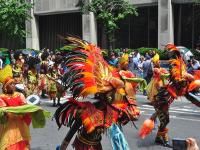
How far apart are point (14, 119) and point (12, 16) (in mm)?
27154

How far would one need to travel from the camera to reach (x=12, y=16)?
33.1m

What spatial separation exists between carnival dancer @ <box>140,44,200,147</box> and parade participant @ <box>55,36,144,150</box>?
9.19 ft

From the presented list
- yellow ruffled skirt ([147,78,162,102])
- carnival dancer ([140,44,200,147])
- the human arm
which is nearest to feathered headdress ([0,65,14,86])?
the human arm

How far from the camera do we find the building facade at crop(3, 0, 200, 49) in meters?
30.0

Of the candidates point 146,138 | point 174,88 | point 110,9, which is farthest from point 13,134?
point 110,9

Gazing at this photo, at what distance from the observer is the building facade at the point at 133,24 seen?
30.0m

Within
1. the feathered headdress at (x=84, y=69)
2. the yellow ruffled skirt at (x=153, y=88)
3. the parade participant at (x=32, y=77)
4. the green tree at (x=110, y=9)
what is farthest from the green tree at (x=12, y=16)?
the feathered headdress at (x=84, y=69)

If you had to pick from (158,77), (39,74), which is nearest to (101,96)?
(158,77)

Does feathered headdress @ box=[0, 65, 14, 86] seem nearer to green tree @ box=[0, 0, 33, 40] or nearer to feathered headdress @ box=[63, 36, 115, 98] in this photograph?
feathered headdress @ box=[63, 36, 115, 98]

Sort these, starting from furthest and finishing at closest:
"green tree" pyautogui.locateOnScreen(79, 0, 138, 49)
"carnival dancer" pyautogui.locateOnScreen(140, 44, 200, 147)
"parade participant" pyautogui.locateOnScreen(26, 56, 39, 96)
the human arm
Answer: "green tree" pyautogui.locateOnScreen(79, 0, 138, 49), "parade participant" pyautogui.locateOnScreen(26, 56, 39, 96), "carnival dancer" pyautogui.locateOnScreen(140, 44, 200, 147), the human arm

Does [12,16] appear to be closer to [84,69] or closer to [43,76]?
[43,76]

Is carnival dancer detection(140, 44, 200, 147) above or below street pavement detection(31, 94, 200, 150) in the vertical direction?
above

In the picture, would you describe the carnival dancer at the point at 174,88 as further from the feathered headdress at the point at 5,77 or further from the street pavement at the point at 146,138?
the feathered headdress at the point at 5,77

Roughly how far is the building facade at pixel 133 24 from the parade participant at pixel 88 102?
21.3m
